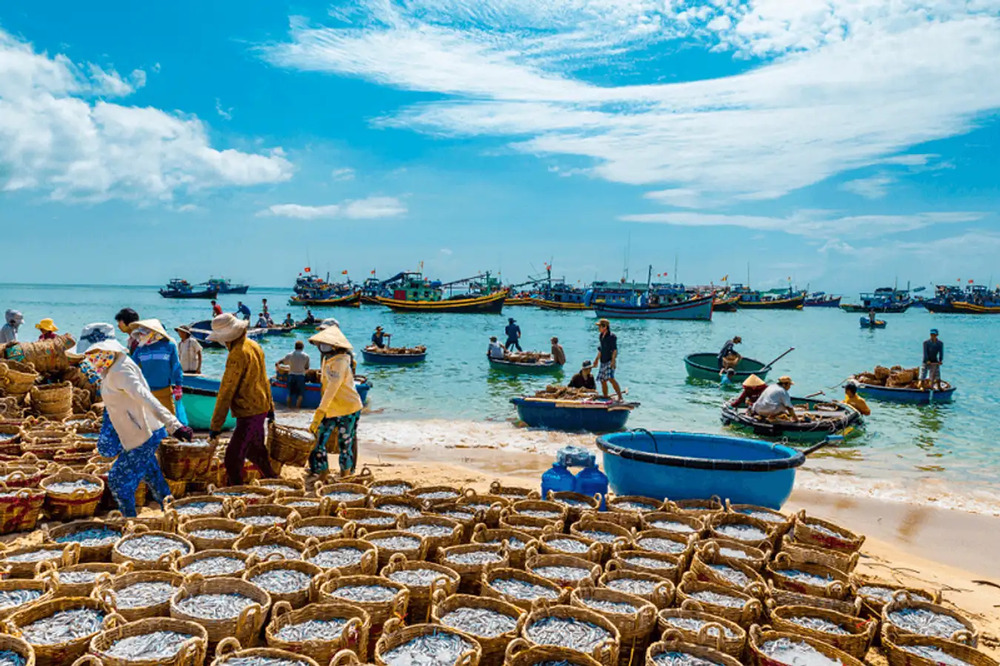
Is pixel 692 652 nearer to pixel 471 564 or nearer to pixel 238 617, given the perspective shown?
pixel 471 564

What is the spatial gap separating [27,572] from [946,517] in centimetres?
1082

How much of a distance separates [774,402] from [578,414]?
403 cm

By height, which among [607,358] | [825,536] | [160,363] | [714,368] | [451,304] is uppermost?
[451,304]

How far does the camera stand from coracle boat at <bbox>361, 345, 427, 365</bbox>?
26812mm

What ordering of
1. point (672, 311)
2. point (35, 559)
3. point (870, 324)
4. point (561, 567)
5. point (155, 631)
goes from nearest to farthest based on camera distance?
point (155, 631) < point (35, 559) < point (561, 567) < point (672, 311) < point (870, 324)

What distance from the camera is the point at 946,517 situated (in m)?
9.60

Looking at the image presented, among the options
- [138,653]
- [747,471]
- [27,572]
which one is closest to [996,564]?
[747,471]

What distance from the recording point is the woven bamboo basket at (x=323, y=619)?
3.56 metres

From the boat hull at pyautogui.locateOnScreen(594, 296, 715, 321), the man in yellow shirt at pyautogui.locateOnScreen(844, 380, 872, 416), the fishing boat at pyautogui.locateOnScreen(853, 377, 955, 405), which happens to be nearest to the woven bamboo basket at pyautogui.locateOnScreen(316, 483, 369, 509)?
the man in yellow shirt at pyautogui.locateOnScreen(844, 380, 872, 416)

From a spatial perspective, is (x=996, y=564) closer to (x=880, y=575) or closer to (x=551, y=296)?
(x=880, y=575)

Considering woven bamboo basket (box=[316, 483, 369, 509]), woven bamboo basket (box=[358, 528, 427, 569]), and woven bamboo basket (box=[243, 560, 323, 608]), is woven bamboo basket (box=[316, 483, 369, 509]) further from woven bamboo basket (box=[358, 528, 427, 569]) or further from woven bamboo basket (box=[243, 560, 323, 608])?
woven bamboo basket (box=[243, 560, 323, 608])

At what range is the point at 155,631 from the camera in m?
3.69

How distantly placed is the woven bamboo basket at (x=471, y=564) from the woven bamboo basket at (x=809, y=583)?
2047 millimetres

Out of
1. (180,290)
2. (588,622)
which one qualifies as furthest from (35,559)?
(180,290)
